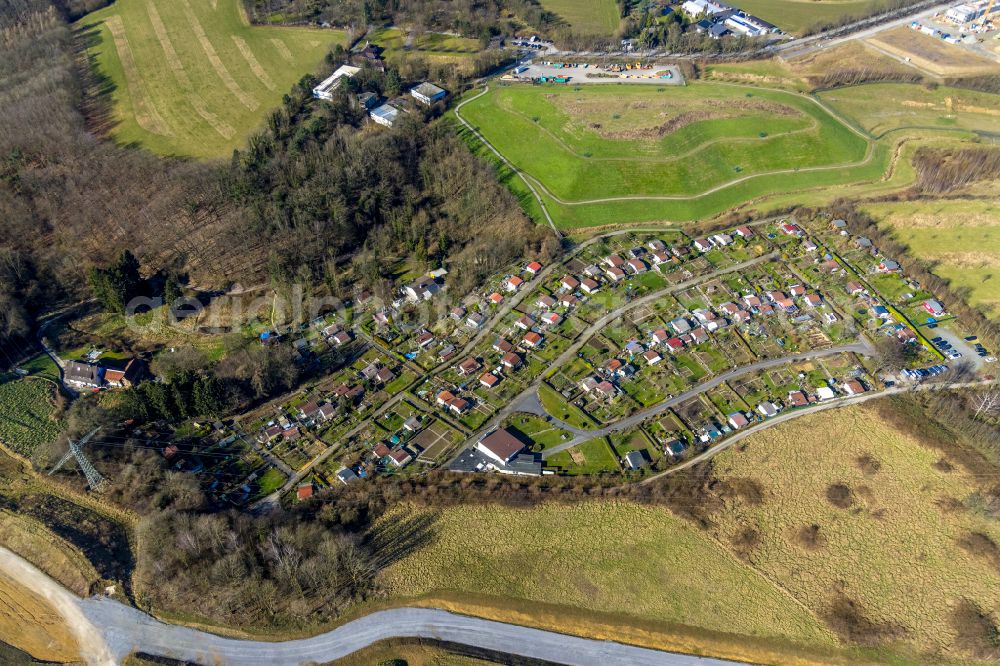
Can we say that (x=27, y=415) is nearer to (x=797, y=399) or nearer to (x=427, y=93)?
(x=427, y=93)

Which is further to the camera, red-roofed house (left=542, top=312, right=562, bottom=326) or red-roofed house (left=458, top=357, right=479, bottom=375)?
red-roofed house (left=542, top=312, right=562, bottom=326)

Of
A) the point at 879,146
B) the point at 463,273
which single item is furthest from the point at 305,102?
the point at 879,146

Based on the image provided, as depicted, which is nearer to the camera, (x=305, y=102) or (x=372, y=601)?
(x=372, y=601)

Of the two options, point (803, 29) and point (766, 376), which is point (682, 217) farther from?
point (803, 29)

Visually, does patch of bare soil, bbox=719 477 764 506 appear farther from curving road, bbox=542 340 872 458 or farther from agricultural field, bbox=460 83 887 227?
agricultural field, bbox=460 83 887 227

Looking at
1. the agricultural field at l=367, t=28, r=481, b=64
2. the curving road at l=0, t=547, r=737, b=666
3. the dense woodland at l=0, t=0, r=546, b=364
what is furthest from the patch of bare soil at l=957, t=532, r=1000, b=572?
the agricultural field at l=367, t=28, r=481, b=64

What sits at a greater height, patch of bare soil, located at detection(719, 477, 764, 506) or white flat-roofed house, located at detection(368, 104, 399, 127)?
white flat-roofed house, located at detection(368, 104, 399, 127)
